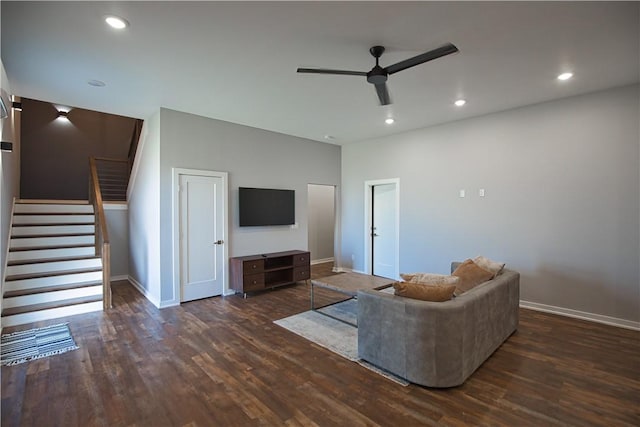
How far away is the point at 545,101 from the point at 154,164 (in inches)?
228

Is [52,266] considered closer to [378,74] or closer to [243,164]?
[243,164]

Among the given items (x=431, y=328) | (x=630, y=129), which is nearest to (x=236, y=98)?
(x=431, y=328)

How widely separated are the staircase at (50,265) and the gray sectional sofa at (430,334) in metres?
4.06

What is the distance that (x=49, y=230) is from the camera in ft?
17.1

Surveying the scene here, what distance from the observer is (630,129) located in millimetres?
3719

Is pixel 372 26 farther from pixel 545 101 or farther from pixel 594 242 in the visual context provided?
pixel 594 242

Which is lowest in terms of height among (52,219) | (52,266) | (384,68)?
(52,266)

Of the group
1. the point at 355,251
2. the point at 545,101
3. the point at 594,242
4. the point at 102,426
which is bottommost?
the point at 102,426

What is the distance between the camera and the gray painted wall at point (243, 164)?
15.2 ft

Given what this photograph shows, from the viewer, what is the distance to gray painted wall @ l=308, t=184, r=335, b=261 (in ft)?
26.7

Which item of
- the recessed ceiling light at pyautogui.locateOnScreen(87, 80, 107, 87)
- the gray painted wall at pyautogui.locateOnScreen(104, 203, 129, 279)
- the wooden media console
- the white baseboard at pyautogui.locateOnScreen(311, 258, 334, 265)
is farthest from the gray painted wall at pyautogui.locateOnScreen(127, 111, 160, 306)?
the white baseboard at pyautogui.locateOnScreen(311, 258, 334, 265)

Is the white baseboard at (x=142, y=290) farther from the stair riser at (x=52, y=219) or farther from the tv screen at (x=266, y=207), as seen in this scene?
the tv screen at (x=266, y=207)

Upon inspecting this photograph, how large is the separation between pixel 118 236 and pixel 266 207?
3179mm

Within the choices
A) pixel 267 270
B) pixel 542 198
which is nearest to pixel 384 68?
pixel 542 198
